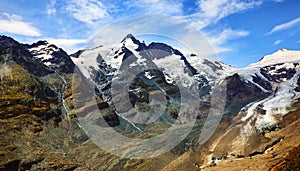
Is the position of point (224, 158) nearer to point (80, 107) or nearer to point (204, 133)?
point (204, 133)

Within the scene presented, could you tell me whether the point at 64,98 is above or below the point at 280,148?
above

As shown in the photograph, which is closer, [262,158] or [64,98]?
[262,158]

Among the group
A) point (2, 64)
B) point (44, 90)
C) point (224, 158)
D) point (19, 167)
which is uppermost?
point (2, 64)

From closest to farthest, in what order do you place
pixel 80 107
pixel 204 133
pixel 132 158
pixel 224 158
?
pixel 224 158 < pixel 132 158 < pixel 204 133 < pixel 80 107

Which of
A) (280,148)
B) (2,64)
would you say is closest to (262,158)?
(280,148)

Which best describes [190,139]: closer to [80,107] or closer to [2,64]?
[80,107]

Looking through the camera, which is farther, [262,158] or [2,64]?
[2,64]

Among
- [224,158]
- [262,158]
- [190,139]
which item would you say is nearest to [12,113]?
[190,139]

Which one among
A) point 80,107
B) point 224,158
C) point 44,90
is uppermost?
point 44,90

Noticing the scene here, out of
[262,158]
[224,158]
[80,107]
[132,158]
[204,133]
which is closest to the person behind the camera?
[262,158]
